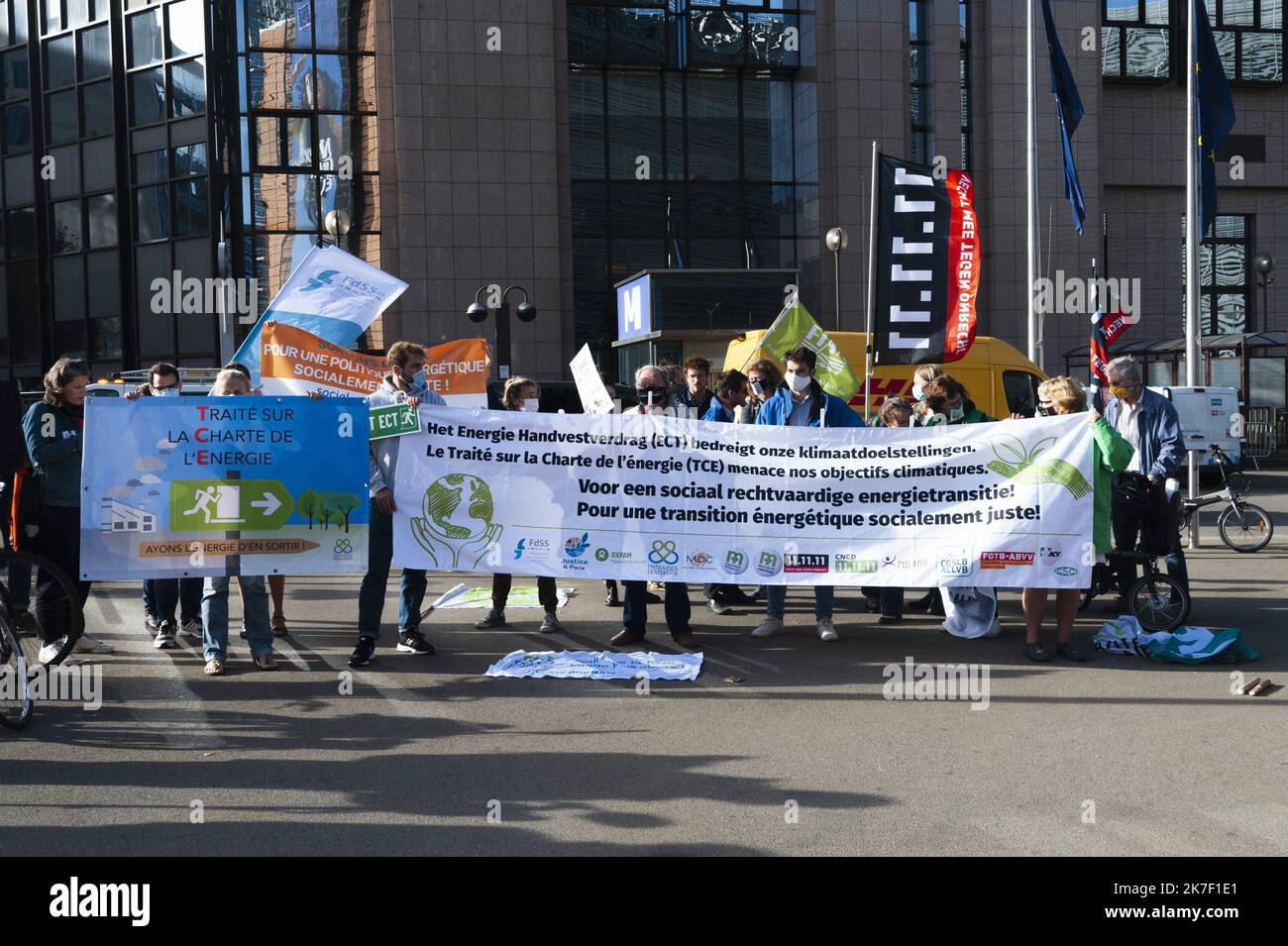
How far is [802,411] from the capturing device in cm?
926

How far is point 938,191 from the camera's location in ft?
35.9

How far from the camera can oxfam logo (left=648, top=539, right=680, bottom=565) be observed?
854cm

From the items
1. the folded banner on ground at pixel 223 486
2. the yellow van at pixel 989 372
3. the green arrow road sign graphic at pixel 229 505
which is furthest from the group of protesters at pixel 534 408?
the yellow van at pixel 989 372

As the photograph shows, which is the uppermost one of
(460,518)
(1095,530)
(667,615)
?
(460,518)

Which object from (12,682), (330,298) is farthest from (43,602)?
(330,298)

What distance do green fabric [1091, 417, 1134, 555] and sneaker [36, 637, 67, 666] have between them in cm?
666

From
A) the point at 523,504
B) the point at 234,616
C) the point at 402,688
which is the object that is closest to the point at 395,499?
the point at 523,504

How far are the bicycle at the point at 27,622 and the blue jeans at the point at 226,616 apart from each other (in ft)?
2.56

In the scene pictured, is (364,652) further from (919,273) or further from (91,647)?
(919,273)

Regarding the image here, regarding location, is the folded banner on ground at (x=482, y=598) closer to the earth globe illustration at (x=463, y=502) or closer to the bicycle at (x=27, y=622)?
the earth globe illustration at (x=463, y=502)

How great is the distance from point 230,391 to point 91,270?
2703 cm

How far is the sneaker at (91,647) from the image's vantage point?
8805 millimetres

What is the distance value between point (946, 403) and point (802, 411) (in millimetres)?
1084

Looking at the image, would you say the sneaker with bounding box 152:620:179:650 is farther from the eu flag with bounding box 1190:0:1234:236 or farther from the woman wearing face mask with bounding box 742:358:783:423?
the eu flag with bounding box 1190:0:1234:236
